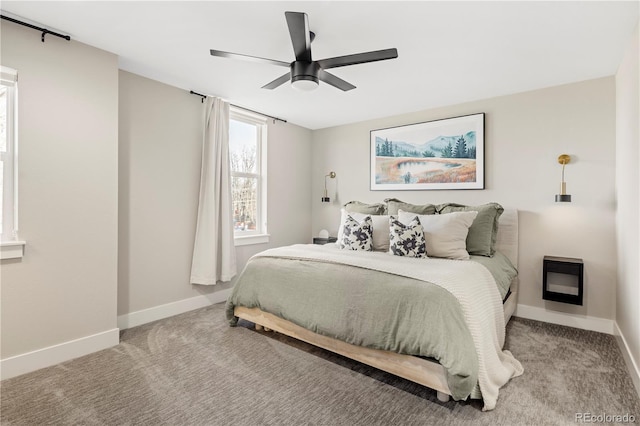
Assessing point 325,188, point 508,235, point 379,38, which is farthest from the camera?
point 325,188

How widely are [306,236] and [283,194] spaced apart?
830mm

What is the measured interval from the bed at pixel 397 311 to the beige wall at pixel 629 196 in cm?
79

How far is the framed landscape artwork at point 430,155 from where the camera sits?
3.68 meters

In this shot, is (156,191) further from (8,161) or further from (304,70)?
(304,70)

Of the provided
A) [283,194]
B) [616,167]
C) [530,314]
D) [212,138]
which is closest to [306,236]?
[283,194]

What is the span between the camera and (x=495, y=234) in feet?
10.7

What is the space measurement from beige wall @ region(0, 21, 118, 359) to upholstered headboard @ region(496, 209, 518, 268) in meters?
3.80

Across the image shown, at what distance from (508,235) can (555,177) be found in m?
0.73

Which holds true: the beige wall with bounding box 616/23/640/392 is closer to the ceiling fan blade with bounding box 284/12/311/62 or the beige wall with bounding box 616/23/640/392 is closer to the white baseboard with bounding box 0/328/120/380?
the ceiling fan blade with bounding box 284/12/311/62

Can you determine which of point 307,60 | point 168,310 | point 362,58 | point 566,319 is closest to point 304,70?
point 307,60

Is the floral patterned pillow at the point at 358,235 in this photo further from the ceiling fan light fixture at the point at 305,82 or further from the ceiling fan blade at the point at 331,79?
the ceiling fan light fixture at the point at 305,82

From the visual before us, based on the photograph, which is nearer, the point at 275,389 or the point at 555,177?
the point at 275,389

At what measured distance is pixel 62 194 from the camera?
240cm

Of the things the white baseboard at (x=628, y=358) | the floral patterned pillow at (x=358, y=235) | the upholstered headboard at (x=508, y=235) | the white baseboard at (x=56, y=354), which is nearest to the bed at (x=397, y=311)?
the floral patterned pillow at (x=358, y=235)
